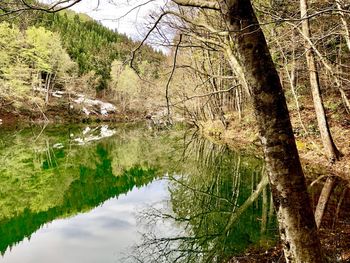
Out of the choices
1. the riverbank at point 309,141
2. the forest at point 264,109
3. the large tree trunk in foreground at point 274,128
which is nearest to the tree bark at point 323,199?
the forest at point 264,109

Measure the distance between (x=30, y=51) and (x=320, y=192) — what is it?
46492 millimetres

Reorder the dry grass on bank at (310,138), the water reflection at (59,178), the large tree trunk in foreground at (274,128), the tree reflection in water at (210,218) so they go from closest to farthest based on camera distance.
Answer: the large tree trunk in foreground at (274,128), the tree reflection in water at (210,218), the water reflection at (59,178), the dry grass on bank at (310,138)

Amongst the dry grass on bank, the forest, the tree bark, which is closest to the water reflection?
the forest

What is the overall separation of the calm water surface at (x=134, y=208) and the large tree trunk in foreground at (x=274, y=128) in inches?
143

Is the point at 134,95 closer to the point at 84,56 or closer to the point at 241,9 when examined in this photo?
the point at 84,56

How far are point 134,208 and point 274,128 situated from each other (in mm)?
8936

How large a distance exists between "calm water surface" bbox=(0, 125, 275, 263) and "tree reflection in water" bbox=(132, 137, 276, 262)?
2 cm

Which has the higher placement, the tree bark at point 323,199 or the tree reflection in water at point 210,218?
the tree bark at point 323,199

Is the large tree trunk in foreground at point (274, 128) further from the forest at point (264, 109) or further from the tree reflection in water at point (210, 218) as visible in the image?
the tree reflection in water at point (210, 218)

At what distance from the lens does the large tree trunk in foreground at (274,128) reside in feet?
9.15

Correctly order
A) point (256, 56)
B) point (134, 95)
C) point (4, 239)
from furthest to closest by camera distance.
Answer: point (134, 95) < point (4, 239) < point (256, 56)

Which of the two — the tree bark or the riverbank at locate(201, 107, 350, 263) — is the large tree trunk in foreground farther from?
the tree bark

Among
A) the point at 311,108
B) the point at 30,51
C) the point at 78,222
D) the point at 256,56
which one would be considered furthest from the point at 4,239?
the point at 30,51

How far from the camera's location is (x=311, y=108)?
2059 cm
